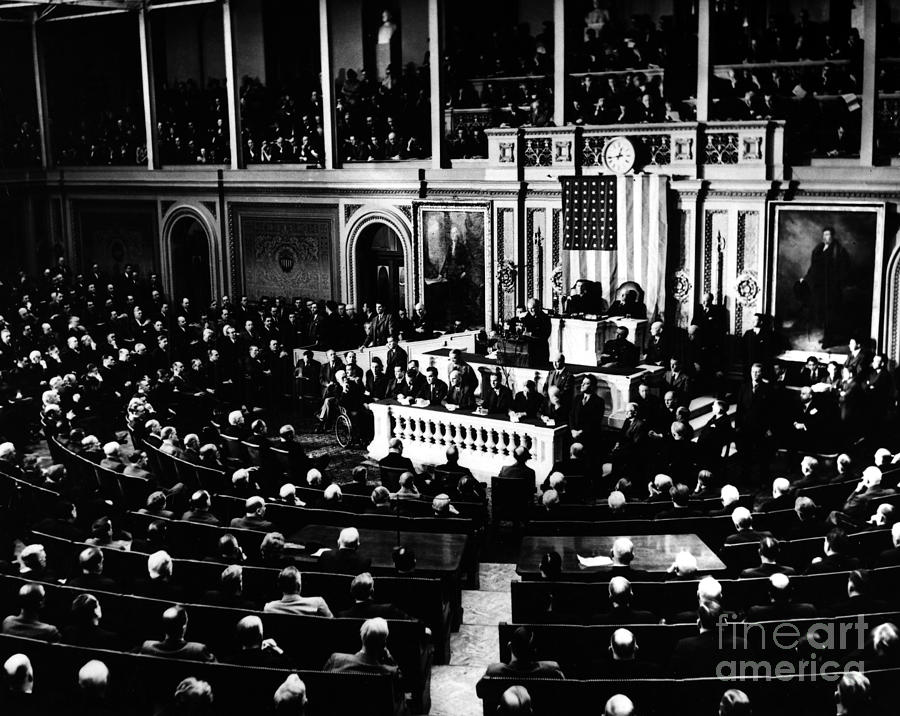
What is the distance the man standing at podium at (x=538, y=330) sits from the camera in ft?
62.5

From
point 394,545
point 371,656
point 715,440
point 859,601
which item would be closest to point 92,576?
point 394,545

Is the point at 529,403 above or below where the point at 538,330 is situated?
below

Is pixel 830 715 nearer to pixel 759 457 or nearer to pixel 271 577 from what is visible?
pixel 271 577

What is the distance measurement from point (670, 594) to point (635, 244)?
13.1 metres

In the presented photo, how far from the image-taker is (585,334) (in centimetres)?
1980

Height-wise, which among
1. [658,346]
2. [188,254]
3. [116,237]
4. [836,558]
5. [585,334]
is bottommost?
[836,558]

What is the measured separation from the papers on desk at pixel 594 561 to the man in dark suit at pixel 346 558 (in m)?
2.04

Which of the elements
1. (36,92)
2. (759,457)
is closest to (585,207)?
(759,457)

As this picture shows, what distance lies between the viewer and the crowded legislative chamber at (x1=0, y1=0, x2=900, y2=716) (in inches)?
310

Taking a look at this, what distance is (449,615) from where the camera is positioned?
32.2 ft

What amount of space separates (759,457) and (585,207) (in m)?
8.26

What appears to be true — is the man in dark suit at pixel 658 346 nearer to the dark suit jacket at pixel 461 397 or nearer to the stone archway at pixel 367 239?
the dark suit jacket at pixel 461 397

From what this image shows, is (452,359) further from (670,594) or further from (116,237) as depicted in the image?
(116,237)

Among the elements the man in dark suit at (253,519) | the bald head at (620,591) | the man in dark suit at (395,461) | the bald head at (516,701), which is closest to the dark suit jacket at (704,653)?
the bald head at (620,591)
